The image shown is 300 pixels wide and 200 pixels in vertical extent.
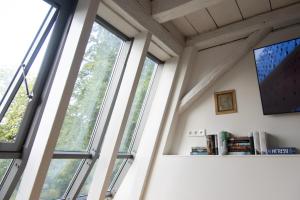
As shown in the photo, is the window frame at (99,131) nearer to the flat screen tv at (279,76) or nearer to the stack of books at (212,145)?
the stack of books at (212,145)

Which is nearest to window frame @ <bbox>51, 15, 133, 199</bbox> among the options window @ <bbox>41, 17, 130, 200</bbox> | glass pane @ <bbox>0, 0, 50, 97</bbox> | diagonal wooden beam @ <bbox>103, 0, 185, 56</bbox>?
window @ <bbox>41, 17, 130, 200</bbox>

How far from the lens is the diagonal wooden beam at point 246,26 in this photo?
2361 mm

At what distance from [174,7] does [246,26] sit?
3.07 ft

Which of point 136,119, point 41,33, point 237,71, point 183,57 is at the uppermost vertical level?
point 183,57

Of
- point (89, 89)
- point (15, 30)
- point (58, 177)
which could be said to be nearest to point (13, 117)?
point (15, 30)

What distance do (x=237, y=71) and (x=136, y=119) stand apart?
4.60ft

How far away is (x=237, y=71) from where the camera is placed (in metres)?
2.64

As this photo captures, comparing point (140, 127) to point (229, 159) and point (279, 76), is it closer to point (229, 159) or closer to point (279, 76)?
point (229, 159)

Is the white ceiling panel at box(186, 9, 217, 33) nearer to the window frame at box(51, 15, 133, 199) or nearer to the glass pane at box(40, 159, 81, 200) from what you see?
the window frame at box(51, 15, 133, 199)

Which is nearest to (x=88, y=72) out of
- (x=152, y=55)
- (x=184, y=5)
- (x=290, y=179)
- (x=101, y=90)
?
(x=101, y=90)

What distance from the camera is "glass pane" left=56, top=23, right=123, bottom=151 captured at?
7.16ft

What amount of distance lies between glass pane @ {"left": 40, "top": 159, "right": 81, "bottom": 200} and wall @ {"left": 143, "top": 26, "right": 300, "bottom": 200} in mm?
922

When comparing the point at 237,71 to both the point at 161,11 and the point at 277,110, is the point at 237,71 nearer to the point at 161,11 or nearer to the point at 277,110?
the point at 277,110

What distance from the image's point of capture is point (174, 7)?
224 centimetres
